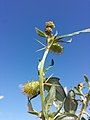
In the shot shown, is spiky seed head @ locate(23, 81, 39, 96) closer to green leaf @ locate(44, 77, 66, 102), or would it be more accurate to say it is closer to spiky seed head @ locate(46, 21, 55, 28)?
green leaf @ locate(44, 77, 66, 102)

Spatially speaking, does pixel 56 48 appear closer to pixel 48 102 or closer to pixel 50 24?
pixel 50 24

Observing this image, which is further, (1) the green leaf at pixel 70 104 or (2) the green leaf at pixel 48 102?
(1) the green leaf at pixel 70 104

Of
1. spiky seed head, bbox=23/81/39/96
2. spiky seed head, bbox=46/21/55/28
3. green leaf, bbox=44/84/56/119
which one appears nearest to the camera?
green leaf, bbox=44/84/56/119

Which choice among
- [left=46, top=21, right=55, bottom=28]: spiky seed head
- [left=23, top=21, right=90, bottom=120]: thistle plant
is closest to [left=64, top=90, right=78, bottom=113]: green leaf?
[left=23, top=21, right=90, bottom=120]: thistle plant

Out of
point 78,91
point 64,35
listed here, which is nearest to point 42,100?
point 64,35

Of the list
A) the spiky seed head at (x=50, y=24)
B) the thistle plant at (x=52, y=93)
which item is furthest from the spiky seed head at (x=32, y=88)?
the spiky seed head at (x=50, y=24)

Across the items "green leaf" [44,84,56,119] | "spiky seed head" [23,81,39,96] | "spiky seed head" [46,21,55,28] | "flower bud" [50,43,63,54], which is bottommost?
"green leaf" [44,84,56,119]

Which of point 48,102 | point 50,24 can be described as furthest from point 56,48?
point 48,102

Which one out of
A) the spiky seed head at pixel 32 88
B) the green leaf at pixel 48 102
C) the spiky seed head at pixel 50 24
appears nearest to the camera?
the green leaf at pixel 48 102

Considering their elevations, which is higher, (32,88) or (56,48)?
(56,48)

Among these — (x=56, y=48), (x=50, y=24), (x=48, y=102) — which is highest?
(x=50, y=24)

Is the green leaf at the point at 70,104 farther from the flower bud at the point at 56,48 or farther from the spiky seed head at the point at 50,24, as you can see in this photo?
the spiky seed head at the point at 50,24

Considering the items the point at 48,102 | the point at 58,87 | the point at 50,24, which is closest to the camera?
the point at 48,102
